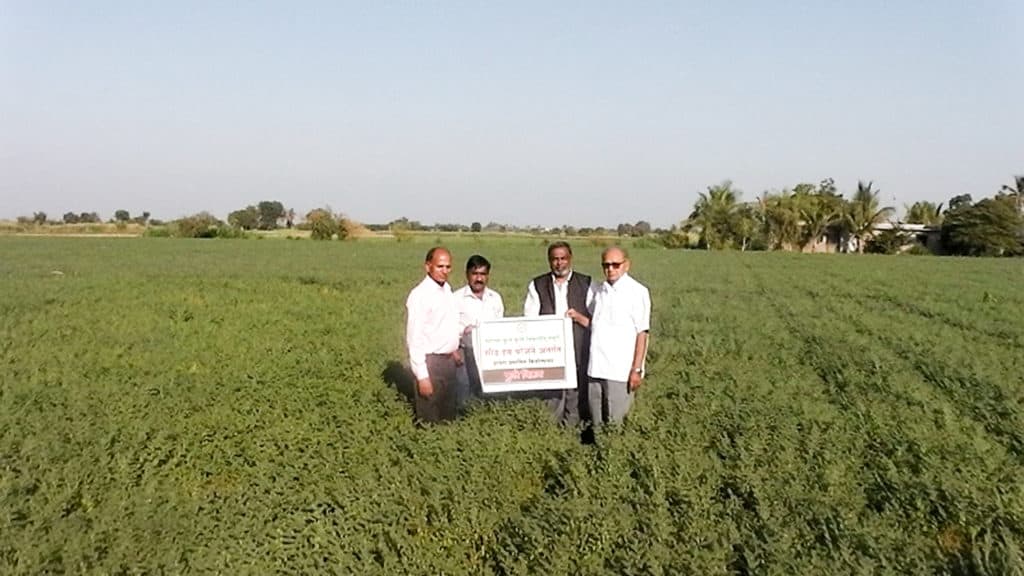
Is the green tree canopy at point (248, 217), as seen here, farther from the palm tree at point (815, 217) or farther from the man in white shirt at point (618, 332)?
the man in white shirt at point (618, 332)

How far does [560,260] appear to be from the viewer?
19.6ft

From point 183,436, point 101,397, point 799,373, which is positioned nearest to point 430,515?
point 183,436

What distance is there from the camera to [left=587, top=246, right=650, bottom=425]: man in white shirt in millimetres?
5816

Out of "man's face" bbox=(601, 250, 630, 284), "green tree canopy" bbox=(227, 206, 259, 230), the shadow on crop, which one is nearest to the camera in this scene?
"man's face" bbox=(601, 250, 630, 284)

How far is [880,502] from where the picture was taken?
426cm

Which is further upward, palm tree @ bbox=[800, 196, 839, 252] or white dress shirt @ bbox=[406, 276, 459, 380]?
palm tree @ bbox=[800, 196, 839, 252]

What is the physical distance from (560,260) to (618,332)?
2.24 ft

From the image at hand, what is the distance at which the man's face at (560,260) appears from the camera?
596 centimetres

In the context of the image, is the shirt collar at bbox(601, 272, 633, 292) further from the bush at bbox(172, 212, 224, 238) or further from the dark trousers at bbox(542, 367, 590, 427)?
the bush at bbox(172, 212, 224, 238)

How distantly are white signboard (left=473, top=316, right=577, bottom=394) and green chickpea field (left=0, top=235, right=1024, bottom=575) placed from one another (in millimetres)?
193

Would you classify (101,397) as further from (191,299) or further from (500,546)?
(191,299)

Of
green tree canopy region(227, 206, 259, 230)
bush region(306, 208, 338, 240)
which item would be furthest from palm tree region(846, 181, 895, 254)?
green tree canopy region(227, 206, 259, 230)

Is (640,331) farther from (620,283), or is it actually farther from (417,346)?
(417,346)

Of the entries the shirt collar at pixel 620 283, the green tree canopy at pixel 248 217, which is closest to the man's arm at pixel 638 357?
the shirt collar at pixel 620 283
